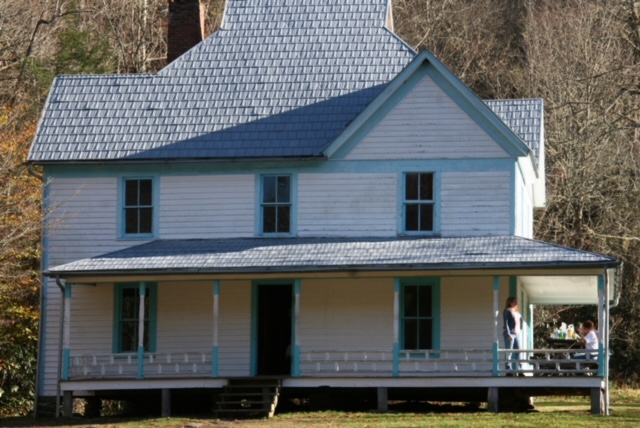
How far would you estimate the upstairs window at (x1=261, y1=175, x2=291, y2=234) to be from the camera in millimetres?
32656

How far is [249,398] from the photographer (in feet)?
100

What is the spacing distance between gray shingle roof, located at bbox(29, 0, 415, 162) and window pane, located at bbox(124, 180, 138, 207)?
0.73m

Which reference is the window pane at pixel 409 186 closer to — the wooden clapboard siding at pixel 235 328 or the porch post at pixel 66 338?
the wooden clapboard siding at pixel 235 328

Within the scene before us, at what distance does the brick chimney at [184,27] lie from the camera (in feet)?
121

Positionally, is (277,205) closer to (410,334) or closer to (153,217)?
(153,217)

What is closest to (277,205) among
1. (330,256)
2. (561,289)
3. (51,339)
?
(330,256)

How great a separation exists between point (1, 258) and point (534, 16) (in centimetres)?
3352

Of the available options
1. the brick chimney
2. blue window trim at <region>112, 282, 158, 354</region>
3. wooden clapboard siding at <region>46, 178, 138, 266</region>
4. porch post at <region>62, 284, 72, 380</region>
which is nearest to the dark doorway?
blue window trim at <region>112, 282, 158, 354</region>

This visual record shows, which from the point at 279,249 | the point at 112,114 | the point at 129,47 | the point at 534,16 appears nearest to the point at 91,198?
the point at 112,114

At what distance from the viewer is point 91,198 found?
33250 millimetres

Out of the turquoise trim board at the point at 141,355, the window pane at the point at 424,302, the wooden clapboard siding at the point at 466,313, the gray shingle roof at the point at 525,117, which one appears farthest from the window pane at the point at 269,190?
the gray shingle roof at the point at 525,117

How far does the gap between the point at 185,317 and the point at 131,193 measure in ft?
10.8

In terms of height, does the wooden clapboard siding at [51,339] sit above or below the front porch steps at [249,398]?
above

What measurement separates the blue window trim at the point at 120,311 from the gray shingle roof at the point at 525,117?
9.03 m
